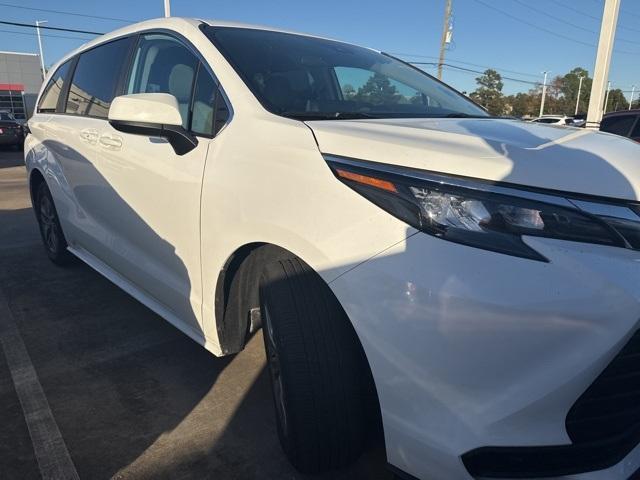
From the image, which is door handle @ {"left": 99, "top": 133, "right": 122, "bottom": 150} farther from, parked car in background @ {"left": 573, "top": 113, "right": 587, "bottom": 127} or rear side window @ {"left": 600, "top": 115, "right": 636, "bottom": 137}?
parked car in background @ {"left": 573, "top": 113, "right": 587, "bottom": 127}

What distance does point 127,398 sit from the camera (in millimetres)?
2611

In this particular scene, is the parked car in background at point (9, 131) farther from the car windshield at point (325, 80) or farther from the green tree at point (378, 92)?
the green tree at point (378, 92)

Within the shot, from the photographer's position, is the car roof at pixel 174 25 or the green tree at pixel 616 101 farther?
the green tree at pixel 616 101

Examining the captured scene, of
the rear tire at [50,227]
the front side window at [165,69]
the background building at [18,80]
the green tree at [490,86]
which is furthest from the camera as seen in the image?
the green tree at [490,86]

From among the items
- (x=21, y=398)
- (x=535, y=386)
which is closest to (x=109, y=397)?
(x=21, y=398)

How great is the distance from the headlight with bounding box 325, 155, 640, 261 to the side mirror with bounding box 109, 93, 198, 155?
1128 millimetres

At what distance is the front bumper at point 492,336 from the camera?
51.1 inches

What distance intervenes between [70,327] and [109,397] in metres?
1.03

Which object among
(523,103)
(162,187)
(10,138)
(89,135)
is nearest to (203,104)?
(162,187)

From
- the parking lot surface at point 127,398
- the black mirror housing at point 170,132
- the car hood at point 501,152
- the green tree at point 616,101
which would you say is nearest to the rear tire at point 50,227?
the parking lot surface at point 127,398

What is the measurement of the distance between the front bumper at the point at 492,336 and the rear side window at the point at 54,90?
3717mm

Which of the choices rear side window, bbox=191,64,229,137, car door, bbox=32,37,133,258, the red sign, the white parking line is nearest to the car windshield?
rear side window, bbox=191,64,229,137

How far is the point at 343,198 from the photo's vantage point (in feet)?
5.26

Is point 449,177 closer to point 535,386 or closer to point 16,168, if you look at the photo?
point 535,386
